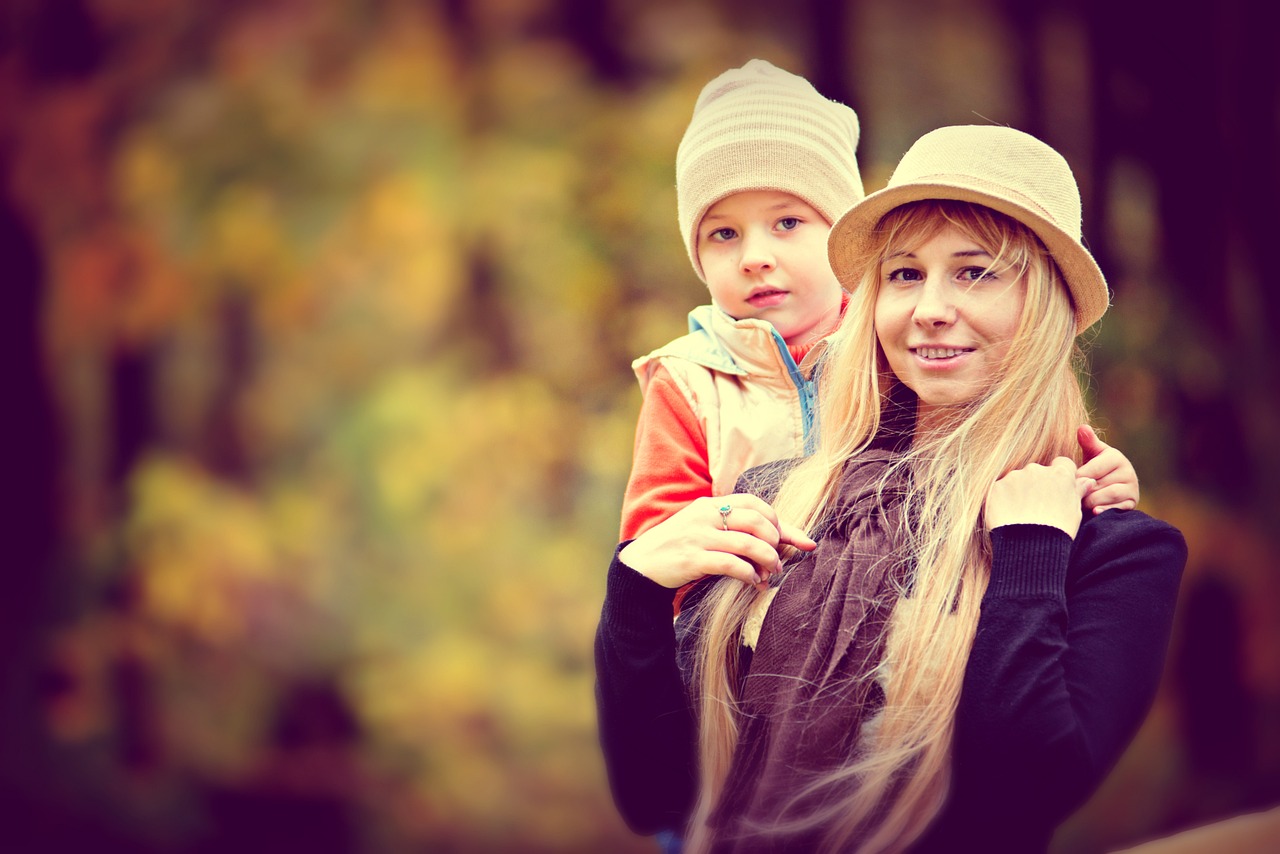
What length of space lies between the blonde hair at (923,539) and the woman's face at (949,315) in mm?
14

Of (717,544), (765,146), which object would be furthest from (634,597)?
(765,146)

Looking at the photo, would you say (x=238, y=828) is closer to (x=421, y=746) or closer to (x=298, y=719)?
Result: (x=298, y=719)

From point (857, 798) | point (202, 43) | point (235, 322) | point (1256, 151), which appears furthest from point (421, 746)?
point (1256, 151)

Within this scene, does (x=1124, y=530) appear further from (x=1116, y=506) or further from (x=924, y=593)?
(x=924, y=593)

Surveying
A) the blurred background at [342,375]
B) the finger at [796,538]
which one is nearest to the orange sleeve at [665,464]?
the finger at [796,538]

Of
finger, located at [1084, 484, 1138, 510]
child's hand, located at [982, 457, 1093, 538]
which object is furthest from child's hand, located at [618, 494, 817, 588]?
finger, located at [1084, 484, 1138, 510]

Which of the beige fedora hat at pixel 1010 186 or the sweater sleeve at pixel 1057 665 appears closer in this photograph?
the sweater sleeve at pixel 1057 665

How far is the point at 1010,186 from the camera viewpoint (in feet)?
4.64

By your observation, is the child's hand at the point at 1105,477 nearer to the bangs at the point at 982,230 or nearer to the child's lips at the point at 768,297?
the bangs at the point at 982,230

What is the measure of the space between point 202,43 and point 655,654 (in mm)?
3032

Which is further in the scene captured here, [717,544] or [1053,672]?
[717,544]

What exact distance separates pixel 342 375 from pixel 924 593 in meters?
2.70

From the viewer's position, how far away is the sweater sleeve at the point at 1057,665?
49.6 inches

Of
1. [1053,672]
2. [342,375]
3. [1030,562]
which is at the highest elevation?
[342,375]
